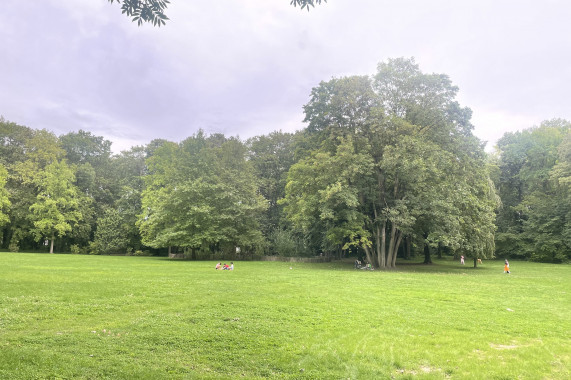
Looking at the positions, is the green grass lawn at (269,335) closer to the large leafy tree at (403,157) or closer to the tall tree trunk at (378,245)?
the large leafy tree at (403,157)

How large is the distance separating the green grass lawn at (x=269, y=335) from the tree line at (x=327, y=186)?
49.9ft

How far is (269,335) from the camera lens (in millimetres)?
7957

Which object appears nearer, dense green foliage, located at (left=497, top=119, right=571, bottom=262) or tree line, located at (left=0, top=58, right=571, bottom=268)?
tree line, located at (left=0, top=58, right=571, bottom=268)

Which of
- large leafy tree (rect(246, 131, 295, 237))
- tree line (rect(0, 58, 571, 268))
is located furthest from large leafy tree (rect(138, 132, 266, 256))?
large leafy tree (rect(246, 131, 295, 237))

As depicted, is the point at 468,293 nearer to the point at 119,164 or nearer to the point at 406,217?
the point at 406,217

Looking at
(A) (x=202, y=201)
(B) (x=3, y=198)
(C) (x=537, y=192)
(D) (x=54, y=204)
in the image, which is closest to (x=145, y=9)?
(A) (x=202, y=201)

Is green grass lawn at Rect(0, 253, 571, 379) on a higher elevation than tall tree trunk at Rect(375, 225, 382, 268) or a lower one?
lower

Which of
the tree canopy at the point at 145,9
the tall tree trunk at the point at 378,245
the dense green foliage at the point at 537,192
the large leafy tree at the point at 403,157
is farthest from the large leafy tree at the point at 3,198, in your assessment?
the dense green foliage at the point at 537,192

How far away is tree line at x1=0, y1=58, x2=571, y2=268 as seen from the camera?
91.2ft

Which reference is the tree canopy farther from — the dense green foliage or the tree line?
the dense green foliage

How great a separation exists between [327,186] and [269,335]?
19.6 metres

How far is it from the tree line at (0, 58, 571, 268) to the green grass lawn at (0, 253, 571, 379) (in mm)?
15217

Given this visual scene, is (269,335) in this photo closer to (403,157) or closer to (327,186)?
(327,186)

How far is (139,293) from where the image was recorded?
1253 cm
